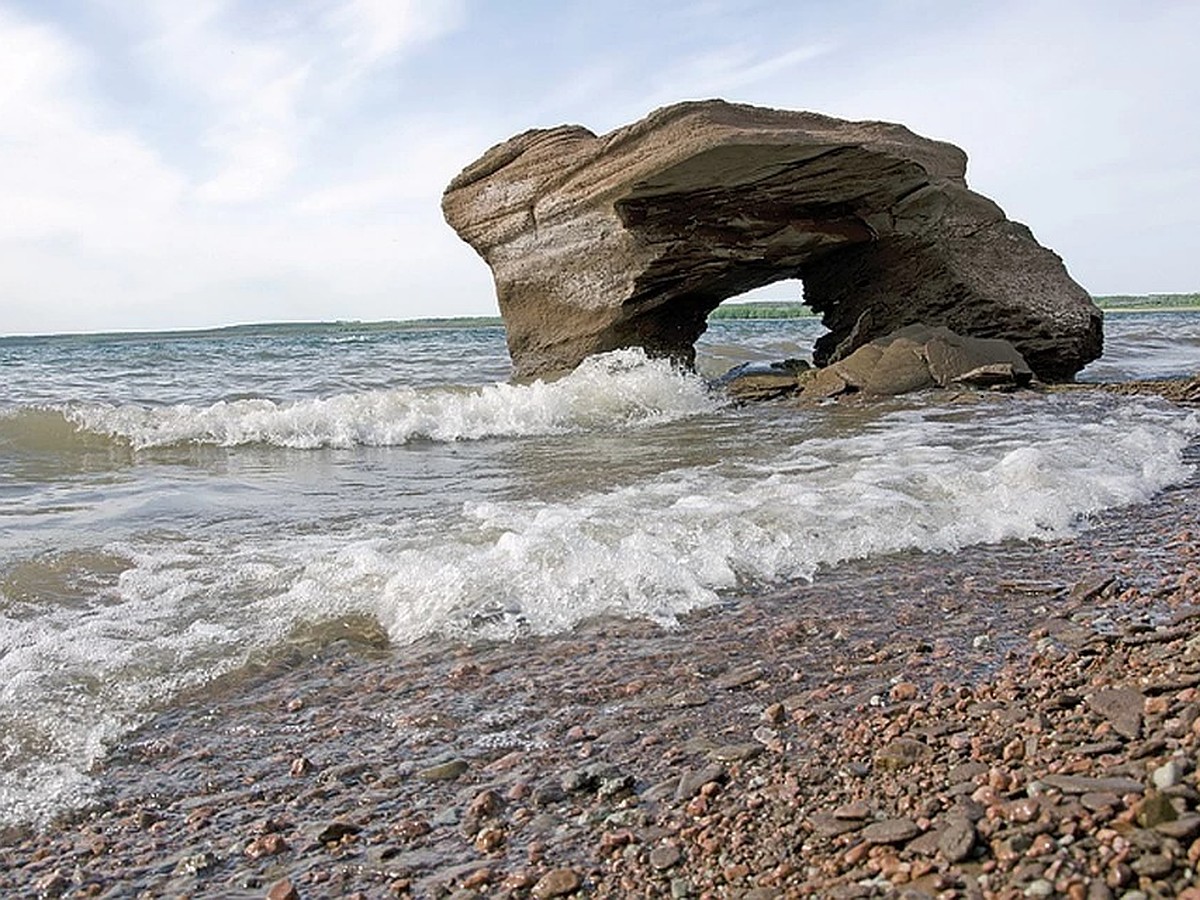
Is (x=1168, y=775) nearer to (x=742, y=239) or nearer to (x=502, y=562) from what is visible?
(x=502, y=562)

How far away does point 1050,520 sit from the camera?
4.67 metres

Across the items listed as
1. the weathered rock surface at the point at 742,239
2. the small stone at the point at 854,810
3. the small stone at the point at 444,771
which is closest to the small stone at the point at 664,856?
the small stone at the point at 854,810

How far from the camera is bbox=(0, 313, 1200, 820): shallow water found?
3.51 m

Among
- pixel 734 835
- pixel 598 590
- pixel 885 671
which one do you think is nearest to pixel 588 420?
pixel 598 590

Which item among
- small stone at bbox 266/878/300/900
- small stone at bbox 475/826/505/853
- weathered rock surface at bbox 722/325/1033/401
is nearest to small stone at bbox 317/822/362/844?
small stone at bbox 266/878/300/900

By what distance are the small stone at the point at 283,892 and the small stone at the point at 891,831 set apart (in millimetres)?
1089

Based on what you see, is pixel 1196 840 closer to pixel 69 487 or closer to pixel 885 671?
pixel 885 671

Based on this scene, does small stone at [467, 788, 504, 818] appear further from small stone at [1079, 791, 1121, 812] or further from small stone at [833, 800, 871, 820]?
small stone at [1079, 791, 1121, 812]

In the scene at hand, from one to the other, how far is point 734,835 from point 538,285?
11.6 metres

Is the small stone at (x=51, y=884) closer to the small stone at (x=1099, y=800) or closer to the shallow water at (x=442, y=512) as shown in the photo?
the shallow water at (x=442, y=512)

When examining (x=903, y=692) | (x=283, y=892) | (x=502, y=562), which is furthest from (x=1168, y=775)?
(x=502, y=562)

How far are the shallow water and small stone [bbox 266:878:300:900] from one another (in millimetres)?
764

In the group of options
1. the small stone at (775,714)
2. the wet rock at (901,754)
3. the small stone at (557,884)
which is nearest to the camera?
the small stone at (557,884)

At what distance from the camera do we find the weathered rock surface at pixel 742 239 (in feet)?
36.3
